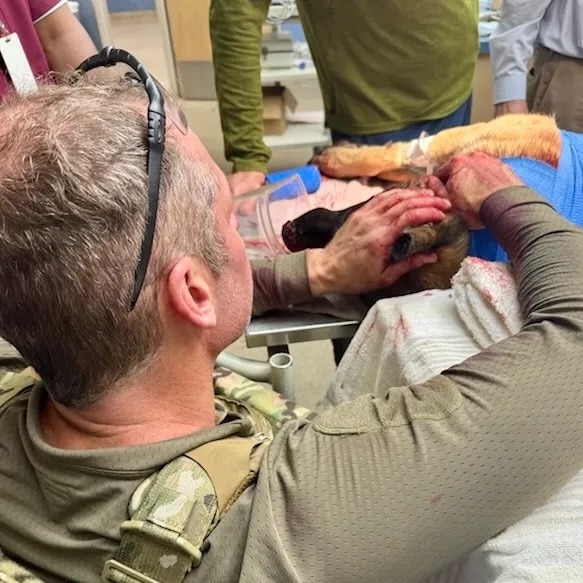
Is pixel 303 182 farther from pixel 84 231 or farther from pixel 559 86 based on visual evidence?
pixel 559 86

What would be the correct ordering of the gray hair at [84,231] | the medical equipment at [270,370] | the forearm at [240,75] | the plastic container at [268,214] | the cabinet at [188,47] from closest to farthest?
the gray hair at [84,231]
the medical equipment at [270,370]
the plastic container at [268,214]
the forearm at [240,75]
the cabinet at [188,47]

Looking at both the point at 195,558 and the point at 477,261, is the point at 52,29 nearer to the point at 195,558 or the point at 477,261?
the point at 477,261

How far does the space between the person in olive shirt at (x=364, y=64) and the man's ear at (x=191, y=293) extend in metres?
0.73

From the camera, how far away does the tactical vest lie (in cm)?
60

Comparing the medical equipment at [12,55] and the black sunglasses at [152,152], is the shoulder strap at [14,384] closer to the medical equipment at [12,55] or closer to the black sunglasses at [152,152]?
the black sunglasses at [152,152]

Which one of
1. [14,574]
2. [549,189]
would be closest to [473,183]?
[549,189]

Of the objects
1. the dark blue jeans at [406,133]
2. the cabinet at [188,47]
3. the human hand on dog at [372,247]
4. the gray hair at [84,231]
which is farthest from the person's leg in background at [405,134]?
the cabinet at [188,47]

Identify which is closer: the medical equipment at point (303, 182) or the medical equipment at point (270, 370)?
the medical equipment at point (270, 370)

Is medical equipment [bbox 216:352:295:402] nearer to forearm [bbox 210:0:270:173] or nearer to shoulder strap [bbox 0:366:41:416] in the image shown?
shoulder strap [bbox 0:366:41:416]

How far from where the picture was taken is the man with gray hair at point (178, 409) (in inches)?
23.5

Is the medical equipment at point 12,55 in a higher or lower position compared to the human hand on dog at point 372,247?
higher

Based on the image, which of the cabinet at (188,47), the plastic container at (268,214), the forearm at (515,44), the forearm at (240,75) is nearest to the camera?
the plastic container at (268,214)

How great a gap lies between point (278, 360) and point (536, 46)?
1356 mm

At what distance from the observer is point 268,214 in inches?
49.0
